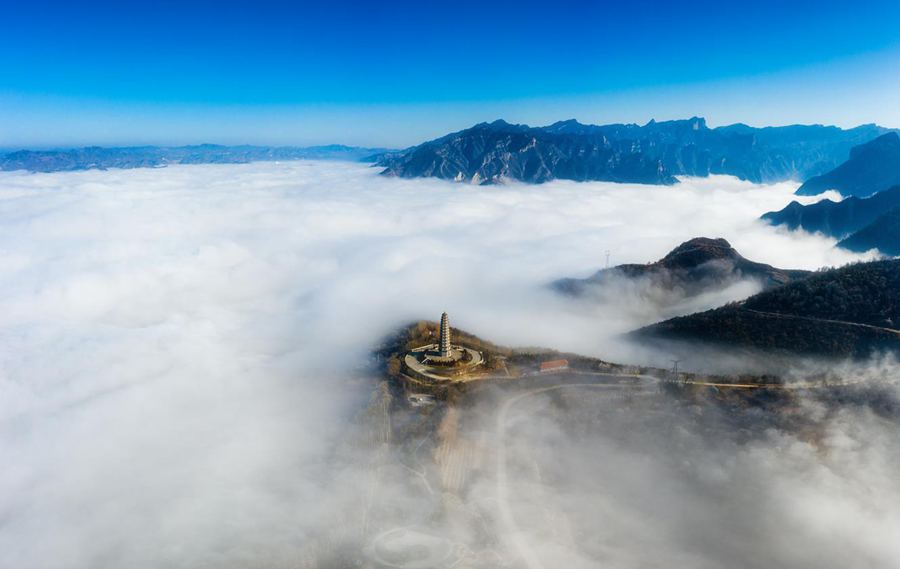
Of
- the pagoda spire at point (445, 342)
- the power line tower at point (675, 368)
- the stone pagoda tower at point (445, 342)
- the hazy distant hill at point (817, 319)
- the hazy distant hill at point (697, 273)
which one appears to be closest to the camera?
the power line tower at point (675, 368)

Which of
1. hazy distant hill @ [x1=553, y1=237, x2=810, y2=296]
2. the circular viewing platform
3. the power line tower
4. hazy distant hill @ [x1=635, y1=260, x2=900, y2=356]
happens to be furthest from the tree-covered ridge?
the circular viewing platform

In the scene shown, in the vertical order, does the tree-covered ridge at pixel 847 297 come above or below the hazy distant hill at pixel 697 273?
above

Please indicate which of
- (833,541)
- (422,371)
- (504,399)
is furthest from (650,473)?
(422,371)

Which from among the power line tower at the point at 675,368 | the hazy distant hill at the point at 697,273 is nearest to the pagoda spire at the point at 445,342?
the power line tower at the point at 675,368

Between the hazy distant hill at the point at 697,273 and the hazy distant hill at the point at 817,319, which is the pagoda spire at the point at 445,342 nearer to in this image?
the hazy distant hill at the point at 817,319

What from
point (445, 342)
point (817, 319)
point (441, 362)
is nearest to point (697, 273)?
point (817, 319)

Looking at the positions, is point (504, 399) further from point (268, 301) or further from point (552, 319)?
point (268, 301)

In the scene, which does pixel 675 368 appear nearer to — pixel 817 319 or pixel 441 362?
pixel 817 319
